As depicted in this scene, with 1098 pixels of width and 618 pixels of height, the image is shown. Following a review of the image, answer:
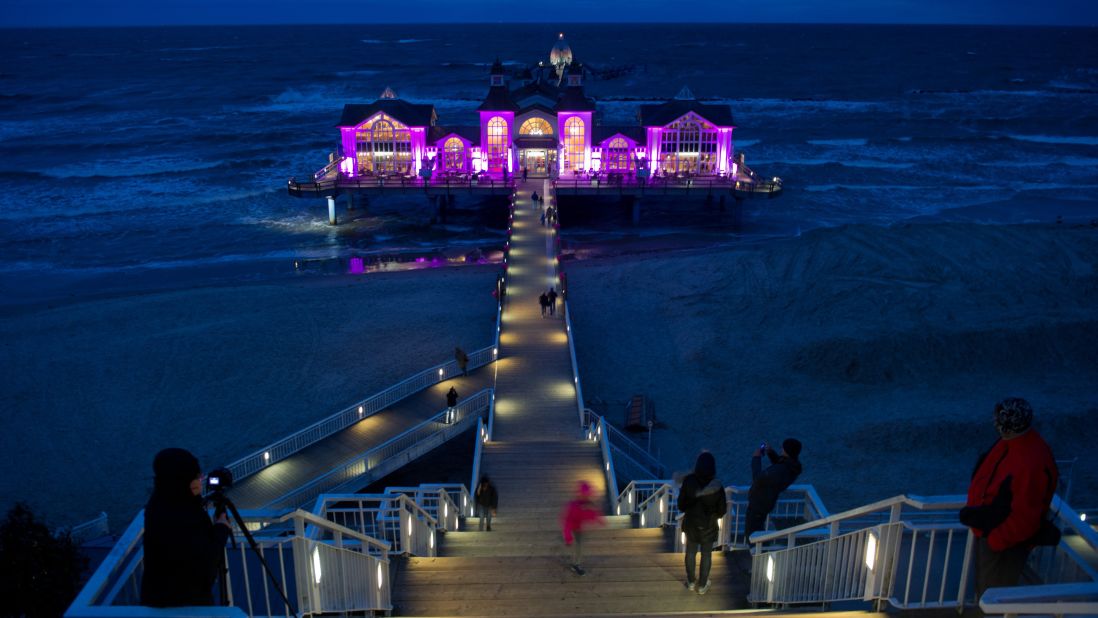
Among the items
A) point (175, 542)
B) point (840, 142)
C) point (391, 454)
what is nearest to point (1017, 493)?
point (175, 542)

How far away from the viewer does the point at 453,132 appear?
141ft

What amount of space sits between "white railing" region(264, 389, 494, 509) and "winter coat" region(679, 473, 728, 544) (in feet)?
30.1

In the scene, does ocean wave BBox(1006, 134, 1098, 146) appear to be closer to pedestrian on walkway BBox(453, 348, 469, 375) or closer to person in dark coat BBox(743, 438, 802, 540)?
pedestrian on walkway BBox(453, 348, 469, 375)

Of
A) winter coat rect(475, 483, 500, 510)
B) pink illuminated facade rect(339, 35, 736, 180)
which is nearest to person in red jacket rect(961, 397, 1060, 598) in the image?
winter coat rect(475, 483, 500, 510)

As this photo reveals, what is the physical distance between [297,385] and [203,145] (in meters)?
48.4

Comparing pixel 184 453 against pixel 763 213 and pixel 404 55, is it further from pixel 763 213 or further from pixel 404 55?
pixel 404 55

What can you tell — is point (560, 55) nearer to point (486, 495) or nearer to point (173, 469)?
point (486, 495)

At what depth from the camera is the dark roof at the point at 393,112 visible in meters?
41.5

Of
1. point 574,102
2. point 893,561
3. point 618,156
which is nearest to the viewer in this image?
point 893,561

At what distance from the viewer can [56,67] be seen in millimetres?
131000

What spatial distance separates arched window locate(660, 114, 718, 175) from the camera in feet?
137

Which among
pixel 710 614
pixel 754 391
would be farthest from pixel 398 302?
pixel 710 614

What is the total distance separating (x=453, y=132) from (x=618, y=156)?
29.2 feet

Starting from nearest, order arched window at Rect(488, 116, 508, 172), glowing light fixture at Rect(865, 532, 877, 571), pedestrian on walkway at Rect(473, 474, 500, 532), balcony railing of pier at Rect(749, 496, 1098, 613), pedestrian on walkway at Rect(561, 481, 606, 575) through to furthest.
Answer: balcony railing of pier at Rect(749, 496, 1098, 613)
glowing light fixture at Rect(865, 532, 877, 571)
pedestrian on walkway at Rect(561, 481, 606, 575)
pedestrian on walkway at Rect(473, 474, 500, 532)
arched window at Rect(488, 116, 508, 172)
